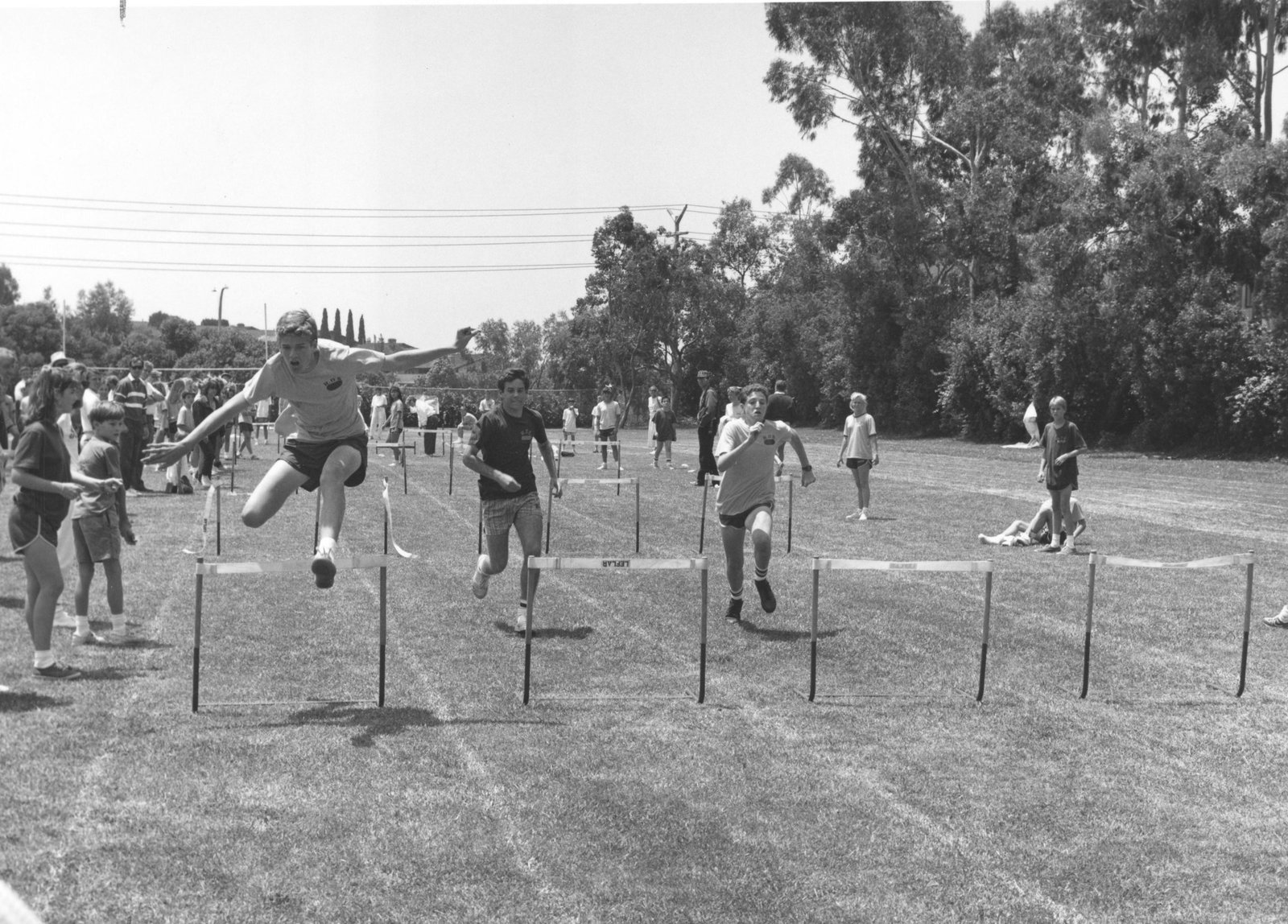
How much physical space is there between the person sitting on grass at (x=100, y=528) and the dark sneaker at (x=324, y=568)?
2.57 m

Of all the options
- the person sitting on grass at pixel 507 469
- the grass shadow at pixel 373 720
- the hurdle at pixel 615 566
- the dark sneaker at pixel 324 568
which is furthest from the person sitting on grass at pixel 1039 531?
the dark sneaker at pixel 324 568

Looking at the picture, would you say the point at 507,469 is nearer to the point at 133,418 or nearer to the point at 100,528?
the point at 100,528

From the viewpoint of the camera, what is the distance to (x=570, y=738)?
24.1 feet

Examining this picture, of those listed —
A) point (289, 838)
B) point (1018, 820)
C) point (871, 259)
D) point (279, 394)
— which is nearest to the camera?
point (289, 838)

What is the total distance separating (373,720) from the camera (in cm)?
765

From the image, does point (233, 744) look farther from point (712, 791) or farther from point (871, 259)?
point (871, 259)

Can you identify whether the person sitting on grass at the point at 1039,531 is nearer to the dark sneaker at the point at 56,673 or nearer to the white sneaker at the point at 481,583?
the white sneaker at the point at 481,583

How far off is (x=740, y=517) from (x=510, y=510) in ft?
6.69

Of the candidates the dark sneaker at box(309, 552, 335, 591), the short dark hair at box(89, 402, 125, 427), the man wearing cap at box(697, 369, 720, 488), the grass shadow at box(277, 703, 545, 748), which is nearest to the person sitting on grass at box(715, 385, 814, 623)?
the grass shadow at box(277, 703, 545, 748)

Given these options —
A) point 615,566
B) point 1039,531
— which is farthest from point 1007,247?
point 615,566

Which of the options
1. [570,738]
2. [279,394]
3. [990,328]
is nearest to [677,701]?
[570,738]

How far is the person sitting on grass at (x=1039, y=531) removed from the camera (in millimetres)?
16391

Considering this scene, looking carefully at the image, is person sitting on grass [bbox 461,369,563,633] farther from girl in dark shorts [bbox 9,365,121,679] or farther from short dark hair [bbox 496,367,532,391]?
girl in dark shorts [bbox 9,365,121,679]

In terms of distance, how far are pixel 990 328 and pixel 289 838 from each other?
43.9 m
